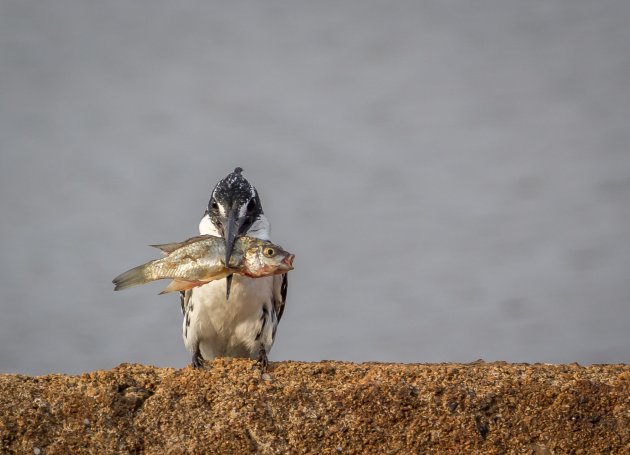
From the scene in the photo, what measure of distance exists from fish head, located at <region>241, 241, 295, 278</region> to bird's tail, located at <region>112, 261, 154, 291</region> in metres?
0.70

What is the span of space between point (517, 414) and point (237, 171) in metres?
4.20

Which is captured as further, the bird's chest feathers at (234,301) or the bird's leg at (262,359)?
the bird's chest feathers at (234,301)

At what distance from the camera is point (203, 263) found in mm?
6633

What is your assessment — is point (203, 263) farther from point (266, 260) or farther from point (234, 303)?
point (234, 303)

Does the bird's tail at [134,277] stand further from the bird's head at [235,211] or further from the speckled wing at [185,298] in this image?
the speckled wing at [185,298]

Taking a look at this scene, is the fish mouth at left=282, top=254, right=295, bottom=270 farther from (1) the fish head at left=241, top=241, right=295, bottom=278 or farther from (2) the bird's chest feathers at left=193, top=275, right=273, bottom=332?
(2) the bird's chest feathers at left=193, top=275, right=273, bottom=332

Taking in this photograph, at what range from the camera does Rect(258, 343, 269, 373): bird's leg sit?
663 centimetres

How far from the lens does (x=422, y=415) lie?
19.2 ft

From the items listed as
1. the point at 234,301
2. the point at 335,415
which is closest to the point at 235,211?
the point at 234,301

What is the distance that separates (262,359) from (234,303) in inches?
32.2

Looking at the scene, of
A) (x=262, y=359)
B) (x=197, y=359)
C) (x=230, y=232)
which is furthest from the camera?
(x=197, y=359)

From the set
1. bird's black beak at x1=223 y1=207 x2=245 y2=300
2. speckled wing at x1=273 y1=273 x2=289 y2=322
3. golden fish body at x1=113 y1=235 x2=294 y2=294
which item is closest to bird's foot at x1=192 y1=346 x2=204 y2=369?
bird's black beak at x1=223 y1=207 x2=245 y2=300

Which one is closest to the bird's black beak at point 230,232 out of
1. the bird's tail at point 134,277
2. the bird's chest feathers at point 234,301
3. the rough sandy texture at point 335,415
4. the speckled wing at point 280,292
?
the bird's chest feathers at point 234,301

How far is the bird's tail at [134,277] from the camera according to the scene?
20.8 feet
